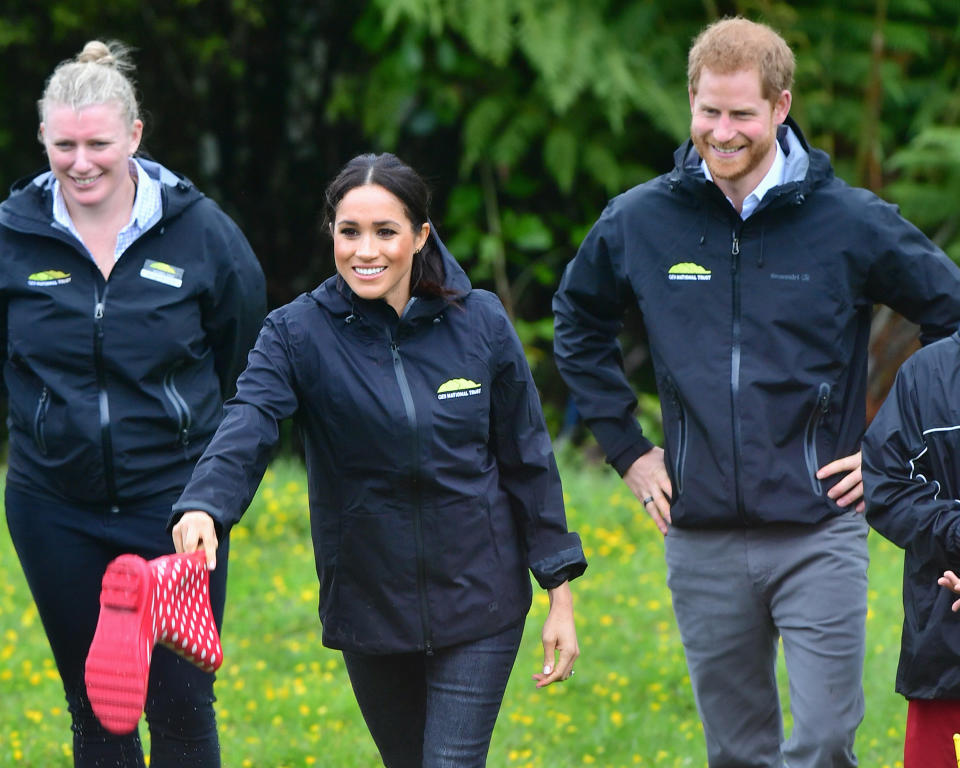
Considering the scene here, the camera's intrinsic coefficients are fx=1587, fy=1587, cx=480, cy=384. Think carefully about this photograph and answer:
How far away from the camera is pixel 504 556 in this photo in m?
4.12

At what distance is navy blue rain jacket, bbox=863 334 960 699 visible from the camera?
377 cm

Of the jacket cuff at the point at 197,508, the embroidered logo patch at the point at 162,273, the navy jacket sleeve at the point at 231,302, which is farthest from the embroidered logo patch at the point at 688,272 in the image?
the jacket cuff at the point at 197,508

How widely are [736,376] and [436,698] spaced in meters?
1.21

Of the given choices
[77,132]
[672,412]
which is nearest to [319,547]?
[672,412]

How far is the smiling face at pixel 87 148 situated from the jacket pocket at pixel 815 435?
6.95 feet

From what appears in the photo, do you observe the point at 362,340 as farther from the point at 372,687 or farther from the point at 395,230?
the point at 372,687

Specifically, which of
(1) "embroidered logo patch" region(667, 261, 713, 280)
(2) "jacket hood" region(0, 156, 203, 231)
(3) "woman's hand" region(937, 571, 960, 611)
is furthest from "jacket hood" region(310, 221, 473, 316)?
(3) "woman's hand" region(937, 571, 960, 611)

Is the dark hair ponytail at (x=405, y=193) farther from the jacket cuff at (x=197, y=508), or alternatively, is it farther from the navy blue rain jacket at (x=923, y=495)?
the navy blue rain jacket at (x=923, y=495)

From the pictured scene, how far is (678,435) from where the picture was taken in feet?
14.9

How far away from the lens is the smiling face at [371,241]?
4.01 metres

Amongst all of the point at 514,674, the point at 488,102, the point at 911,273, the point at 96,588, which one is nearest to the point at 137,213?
the point at 96,588

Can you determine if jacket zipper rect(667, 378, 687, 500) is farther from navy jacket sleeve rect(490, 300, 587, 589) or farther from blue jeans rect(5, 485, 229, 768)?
blue jeans rect(5, 485, 229, 768)

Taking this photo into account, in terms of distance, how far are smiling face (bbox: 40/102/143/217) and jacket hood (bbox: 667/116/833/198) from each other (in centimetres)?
162

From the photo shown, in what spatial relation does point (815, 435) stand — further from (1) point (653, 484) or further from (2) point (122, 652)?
(2) point (122, 652)
